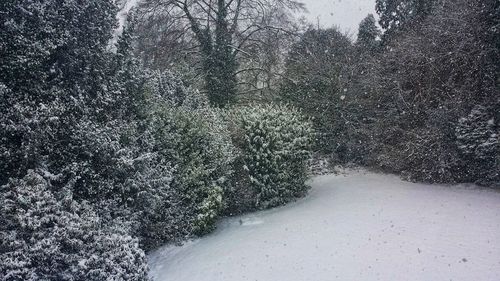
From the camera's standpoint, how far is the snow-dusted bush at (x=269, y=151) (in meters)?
10.9

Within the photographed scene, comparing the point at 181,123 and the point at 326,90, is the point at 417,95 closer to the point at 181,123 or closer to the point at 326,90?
the point at 326,90

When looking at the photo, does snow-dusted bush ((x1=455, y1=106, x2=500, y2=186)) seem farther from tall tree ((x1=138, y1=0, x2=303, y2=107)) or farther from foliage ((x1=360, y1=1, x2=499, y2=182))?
tall tree ((x1=138, y1=0, x2=303, y2=107))

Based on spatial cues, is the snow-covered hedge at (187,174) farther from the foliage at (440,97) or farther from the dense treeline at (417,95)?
the dense treeline at (417,95)

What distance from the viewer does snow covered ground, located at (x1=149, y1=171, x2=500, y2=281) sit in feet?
21.4

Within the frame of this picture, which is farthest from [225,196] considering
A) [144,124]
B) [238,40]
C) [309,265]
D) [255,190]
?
[238,40]

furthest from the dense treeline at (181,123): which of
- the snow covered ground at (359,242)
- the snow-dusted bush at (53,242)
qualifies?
the snow covered ground at (359,242)

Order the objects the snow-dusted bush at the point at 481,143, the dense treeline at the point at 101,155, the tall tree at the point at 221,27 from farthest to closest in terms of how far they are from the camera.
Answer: the tall tree at the point at 221,27 < the snow-dusted bush at the point at 481,143 < the dense treeline at the point at 101,155

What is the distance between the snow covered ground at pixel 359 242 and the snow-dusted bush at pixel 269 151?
1.73 ft

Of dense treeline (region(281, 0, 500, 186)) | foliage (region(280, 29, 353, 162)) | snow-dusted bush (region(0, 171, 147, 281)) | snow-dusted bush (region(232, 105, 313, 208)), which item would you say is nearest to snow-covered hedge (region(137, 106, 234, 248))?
snow-dusted bush (region(232, 105, 313, 208))

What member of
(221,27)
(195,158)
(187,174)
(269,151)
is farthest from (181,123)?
(221,27)

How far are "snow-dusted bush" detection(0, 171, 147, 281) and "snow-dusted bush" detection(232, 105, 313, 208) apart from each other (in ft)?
15.8

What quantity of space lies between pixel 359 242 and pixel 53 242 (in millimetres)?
5178

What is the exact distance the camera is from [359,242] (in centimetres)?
768

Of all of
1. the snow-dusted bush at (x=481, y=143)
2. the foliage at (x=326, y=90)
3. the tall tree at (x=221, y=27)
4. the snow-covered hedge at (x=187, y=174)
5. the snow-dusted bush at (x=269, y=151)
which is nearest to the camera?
the snow-covered hedge at (x=187, y=174)
